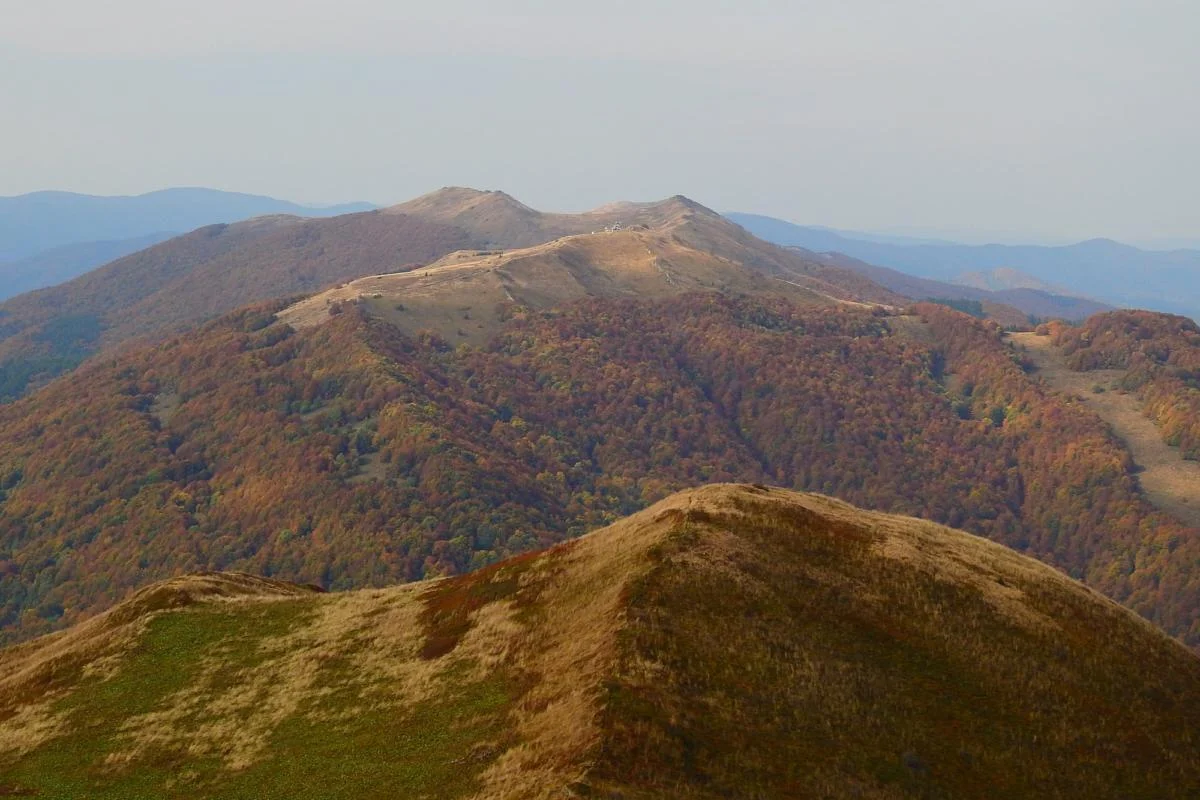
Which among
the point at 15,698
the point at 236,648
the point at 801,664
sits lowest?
the point at 15,698

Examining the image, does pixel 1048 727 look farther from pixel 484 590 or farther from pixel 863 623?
pixel 484 590

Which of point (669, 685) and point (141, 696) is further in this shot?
point (141, 696)

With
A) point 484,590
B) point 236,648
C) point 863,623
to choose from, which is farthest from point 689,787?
point 236,648

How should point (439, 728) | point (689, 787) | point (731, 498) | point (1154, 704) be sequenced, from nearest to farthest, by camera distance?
point (689, 787) → point (439, 728) → point (1154, 704) → point (731, 498)

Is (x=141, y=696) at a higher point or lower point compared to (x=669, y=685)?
lower

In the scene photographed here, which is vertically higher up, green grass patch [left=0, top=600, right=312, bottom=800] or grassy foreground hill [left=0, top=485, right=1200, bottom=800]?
grassy foreground hill [left=0, top=485, right=1200, bottom=800]

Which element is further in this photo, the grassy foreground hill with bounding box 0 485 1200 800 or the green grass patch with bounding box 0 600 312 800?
the green grass patch with bounding box 0 600 312 800

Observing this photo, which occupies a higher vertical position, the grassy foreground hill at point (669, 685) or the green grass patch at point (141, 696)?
the grassy foreground hill at point (669, 685)

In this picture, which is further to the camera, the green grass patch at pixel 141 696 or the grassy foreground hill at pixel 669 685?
the green grass patch at pixel 141 696
